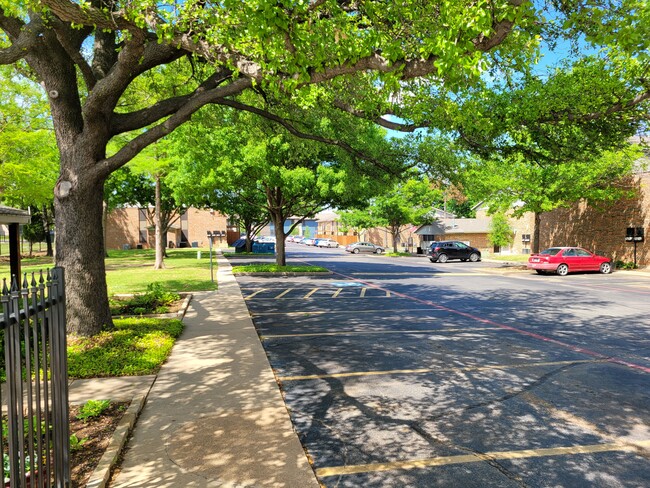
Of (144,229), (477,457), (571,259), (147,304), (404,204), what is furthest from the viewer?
(144,229)

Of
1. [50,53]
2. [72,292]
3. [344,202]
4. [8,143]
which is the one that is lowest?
[72,292]

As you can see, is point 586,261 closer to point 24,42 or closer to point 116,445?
point 24,42

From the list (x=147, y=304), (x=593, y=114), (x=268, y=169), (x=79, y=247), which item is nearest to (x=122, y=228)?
(x=268, y=169)

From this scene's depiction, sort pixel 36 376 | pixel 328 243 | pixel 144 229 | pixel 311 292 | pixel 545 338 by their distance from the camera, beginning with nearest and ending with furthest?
pixel 36 376, pixel 545 338, pixel 311 292, pixel 144 229, pixel 328 243

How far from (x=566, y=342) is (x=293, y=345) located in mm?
5124

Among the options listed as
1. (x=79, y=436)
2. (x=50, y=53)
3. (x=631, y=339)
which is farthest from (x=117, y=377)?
(x=631, y=339)

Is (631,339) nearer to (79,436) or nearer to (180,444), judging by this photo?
(180,444)

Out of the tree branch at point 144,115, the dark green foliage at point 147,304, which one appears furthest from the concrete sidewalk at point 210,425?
the tree branch at point 144,115

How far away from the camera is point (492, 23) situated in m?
5.38

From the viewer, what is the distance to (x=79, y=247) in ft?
27.0

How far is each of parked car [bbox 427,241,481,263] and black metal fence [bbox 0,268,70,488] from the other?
33187 mm

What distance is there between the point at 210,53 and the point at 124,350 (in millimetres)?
4915

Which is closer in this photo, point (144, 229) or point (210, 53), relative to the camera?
point (210, 53)

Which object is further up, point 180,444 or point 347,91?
point 347,91
